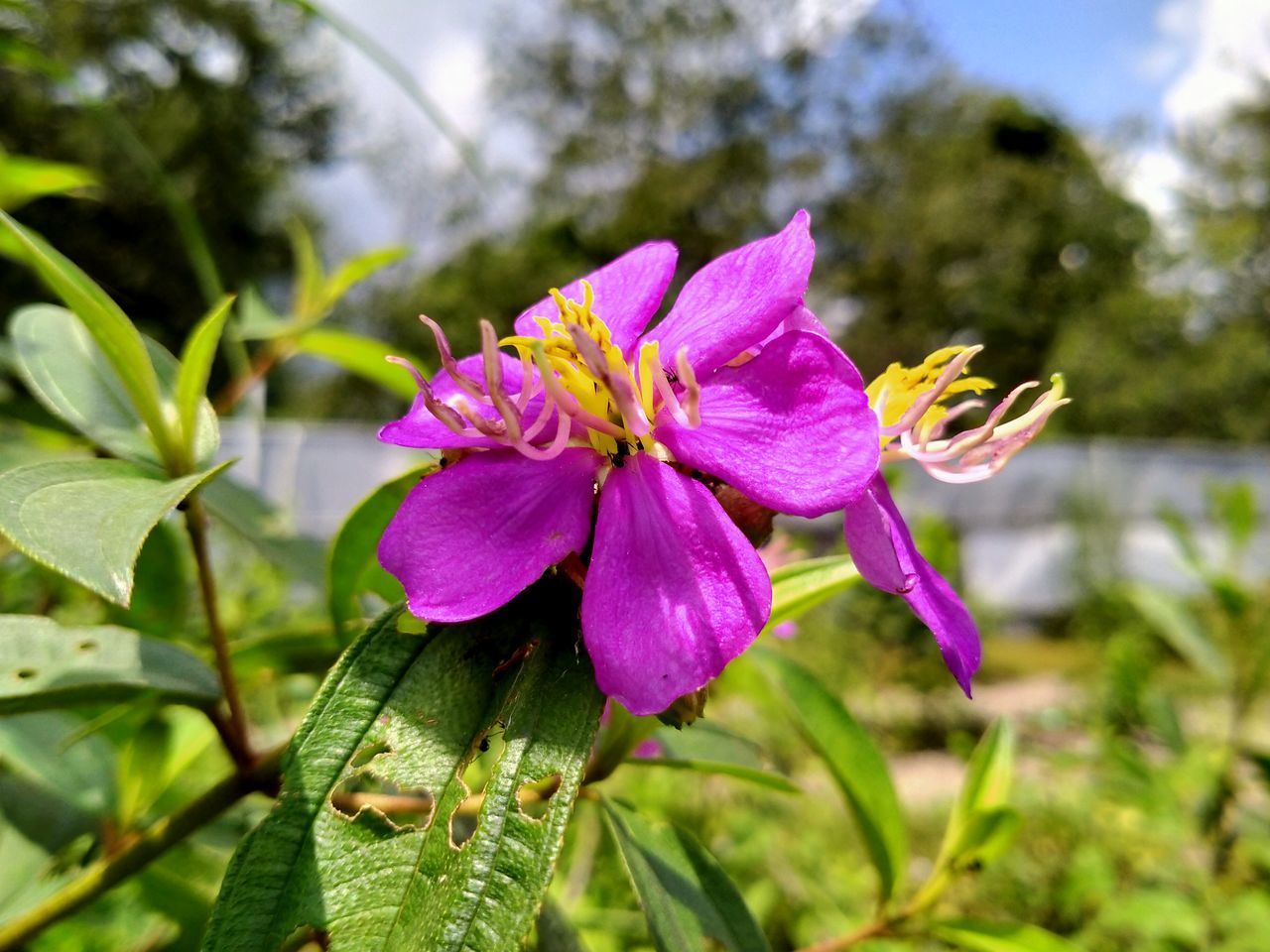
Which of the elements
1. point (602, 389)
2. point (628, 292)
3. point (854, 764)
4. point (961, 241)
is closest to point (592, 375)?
point (602, 389)

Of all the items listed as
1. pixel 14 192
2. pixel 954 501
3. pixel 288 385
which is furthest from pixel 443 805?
pixel 288 385

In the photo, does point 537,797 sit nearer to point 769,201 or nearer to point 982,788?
point 982,788

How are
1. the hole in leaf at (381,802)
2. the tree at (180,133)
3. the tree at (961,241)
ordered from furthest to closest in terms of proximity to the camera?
the tree at (961,241) < the tree at (180,133) < the hole in leaf at (381,802)

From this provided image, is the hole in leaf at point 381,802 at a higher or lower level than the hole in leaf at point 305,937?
higher

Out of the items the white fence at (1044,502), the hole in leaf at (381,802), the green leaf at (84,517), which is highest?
the white fence at (1044,502)

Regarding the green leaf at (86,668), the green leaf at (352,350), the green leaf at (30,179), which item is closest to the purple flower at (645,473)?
the green leaf at (86,668)

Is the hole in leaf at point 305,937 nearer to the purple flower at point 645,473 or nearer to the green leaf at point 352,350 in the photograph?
the purple flower at point 645,473

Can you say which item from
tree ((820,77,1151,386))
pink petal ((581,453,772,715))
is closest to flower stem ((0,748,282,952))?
pink petal ((581,453,772,715))
